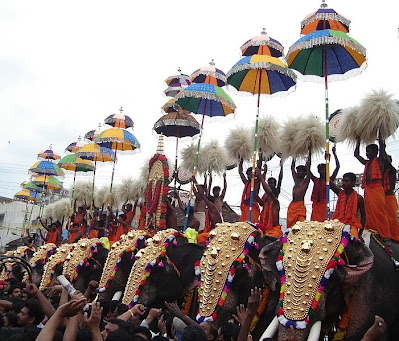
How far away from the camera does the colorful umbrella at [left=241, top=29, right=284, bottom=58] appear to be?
8078 mm

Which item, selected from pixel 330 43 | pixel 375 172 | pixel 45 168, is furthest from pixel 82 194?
pixel 375 172

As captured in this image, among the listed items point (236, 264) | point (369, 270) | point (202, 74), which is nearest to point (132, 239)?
point (236, 264)

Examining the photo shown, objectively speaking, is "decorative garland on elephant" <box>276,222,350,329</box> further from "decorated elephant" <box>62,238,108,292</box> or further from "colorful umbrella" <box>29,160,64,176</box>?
"colorful umbrella" <box>29,160,64,176</box>

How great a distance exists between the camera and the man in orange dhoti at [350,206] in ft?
18.5

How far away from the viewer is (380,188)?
19.3 feet

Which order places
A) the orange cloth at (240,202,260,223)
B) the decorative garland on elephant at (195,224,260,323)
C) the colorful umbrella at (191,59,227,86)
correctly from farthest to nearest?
the colorful umbrella at (191,59,227,86), the orange cloth at (240,202,260,223), the decorative garland on elephant at (195,224,260,323)

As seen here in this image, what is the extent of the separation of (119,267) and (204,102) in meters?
3.85

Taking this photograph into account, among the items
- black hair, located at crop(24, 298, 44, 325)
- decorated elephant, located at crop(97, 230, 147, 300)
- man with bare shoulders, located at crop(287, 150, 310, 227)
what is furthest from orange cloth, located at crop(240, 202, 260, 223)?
black hair, located at crop(24, 298, 44, 325)

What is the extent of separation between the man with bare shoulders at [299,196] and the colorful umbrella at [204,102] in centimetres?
212

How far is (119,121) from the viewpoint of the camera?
41.5 ft

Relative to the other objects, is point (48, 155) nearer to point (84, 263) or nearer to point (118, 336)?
point (84, 263)

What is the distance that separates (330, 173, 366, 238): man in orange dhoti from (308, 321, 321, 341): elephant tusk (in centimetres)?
185

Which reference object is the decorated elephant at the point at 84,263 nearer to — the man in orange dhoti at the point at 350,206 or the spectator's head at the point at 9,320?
the spectator's head at the point at 9,320

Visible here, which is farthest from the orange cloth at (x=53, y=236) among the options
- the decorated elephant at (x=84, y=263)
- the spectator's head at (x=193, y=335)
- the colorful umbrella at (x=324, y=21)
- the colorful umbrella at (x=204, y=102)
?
the spectator's head at (x=193, y=335)
